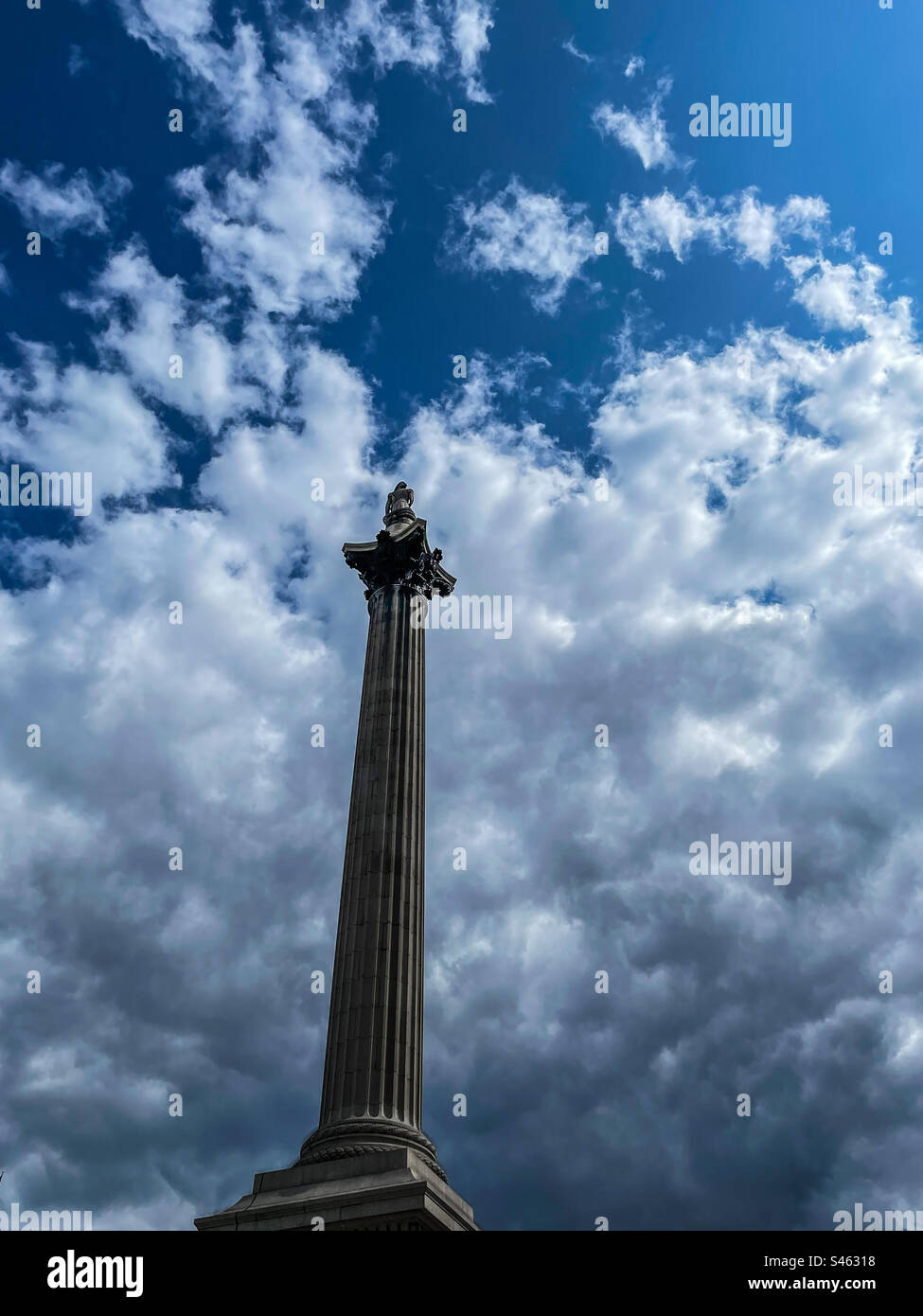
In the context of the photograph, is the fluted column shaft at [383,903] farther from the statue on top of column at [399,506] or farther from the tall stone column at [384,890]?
the statue on top of column at [399,506]

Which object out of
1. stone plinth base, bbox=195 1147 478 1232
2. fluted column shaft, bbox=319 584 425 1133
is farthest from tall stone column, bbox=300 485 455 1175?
stone plinth base, bbox=195 1147 478 1232

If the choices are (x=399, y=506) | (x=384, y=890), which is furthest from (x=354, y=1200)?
(x=399, y=506)

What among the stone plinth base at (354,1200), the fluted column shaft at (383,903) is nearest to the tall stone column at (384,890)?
the fluted column shaft at (383,903)

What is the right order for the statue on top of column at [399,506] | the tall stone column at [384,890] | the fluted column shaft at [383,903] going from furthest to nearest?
1. the statue on top of column at [399,506]
2. the fluted column shaft at [383,903]
3. the tall stone column at [384,890]

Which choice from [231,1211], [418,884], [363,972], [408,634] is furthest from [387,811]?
[231,1211]

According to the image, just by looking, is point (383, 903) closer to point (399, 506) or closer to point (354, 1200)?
point (354, 1200)

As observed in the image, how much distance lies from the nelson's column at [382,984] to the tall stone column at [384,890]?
4 cm

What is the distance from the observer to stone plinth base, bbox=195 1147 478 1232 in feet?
78.6

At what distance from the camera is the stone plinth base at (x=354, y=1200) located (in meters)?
24.0

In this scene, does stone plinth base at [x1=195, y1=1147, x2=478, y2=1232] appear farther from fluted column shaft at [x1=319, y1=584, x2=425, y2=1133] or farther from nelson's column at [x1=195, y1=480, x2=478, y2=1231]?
fluted column shaft at [x1=319, y1=584, x2=425, y2=1133]

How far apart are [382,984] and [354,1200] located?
6.54 meters

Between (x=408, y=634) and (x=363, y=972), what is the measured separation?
1357 centimetres
